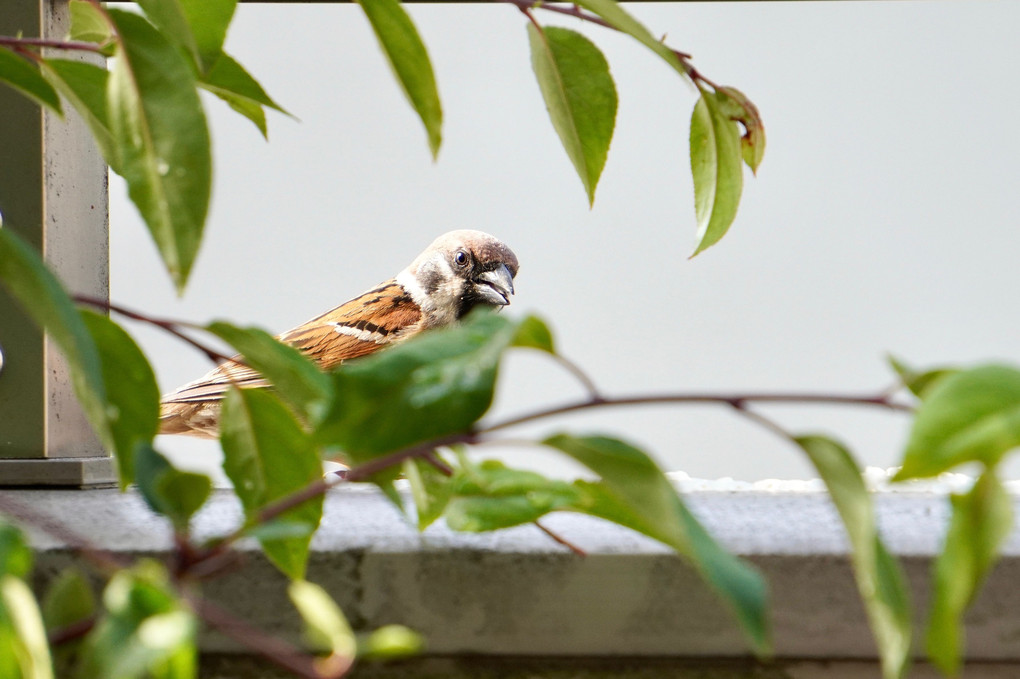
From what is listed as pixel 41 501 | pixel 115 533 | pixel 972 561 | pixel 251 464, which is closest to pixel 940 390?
pixel 972 561

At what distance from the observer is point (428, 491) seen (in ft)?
1.26

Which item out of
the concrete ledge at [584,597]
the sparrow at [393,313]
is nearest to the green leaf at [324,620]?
the concrete ledge at [584,597]

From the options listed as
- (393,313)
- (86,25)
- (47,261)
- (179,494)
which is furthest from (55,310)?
(393,313)

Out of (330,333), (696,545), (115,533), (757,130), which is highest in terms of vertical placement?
(757,130)

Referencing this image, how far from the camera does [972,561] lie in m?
0.22

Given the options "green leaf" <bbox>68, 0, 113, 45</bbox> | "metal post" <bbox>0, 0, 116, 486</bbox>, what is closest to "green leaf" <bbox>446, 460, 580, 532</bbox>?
"green leaf" <bbox>68, 0, 113, 45</bbox>

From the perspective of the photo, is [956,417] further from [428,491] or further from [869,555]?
[428,491]

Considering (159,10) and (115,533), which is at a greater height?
(159,10)

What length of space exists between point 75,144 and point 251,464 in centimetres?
51

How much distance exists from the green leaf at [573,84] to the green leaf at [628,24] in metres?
0.04

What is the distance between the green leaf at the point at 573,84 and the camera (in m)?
0.43

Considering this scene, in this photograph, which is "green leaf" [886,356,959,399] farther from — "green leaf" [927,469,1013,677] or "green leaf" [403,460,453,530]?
"green leaf" [403,460,453,530]

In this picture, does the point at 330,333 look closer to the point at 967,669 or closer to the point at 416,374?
the point at 967,669

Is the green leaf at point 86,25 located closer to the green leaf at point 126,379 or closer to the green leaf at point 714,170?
the green leaf at point 126,379
